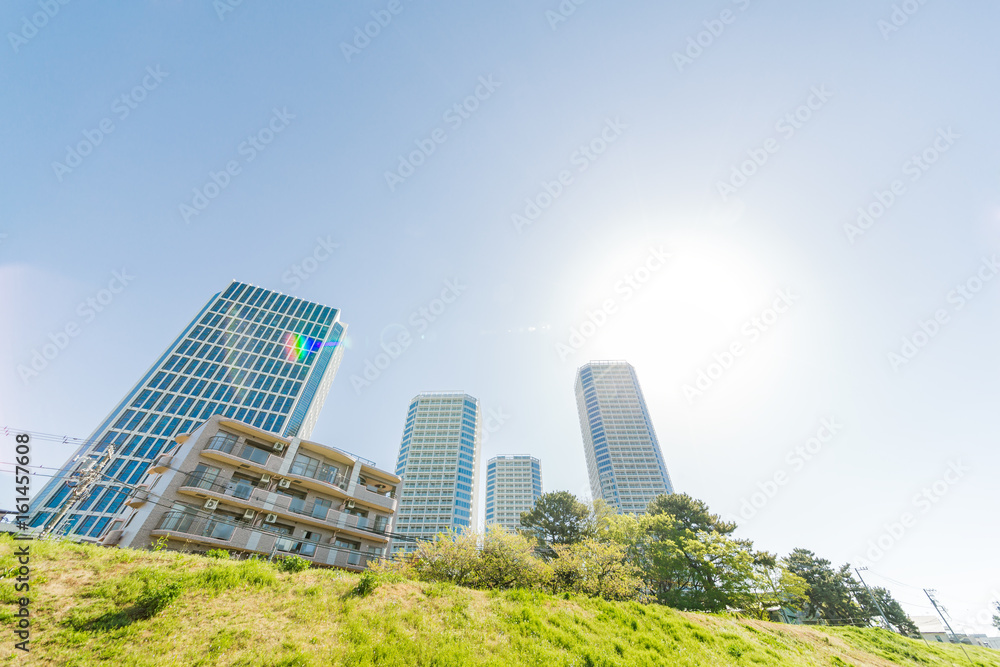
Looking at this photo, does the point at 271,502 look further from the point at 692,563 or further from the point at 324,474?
the point at 692,563

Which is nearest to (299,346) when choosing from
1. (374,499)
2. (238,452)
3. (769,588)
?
(238,452)

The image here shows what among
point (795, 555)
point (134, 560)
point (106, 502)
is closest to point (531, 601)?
point (134, 560)

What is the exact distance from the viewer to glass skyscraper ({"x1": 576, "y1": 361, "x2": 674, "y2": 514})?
108750 millimetres

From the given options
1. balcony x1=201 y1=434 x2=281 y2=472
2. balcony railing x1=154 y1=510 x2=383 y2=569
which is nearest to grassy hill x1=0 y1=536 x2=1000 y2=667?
Result: balcony railing x1=154 y1=510 x2=383 y2=569

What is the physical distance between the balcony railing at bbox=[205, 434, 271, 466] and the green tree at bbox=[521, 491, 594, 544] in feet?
96.2

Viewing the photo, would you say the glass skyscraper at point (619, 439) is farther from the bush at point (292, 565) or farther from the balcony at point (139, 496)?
the bush at point (292, 565)

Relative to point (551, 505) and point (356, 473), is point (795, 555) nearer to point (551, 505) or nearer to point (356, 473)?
point (551, 505)

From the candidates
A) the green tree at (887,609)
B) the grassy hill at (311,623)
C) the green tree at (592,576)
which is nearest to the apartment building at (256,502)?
the grassy hill at (311,623)

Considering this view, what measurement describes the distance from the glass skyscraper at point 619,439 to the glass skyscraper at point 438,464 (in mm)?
43816

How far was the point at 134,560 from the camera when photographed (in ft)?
37.7

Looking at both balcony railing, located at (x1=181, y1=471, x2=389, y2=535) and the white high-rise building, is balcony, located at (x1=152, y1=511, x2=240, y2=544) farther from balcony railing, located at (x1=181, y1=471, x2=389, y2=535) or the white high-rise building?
the white high-rise building

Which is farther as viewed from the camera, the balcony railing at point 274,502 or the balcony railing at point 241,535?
the balcony railing at point 274,502

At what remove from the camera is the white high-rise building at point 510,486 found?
12506 centimetres

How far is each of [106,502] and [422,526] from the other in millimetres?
54066
